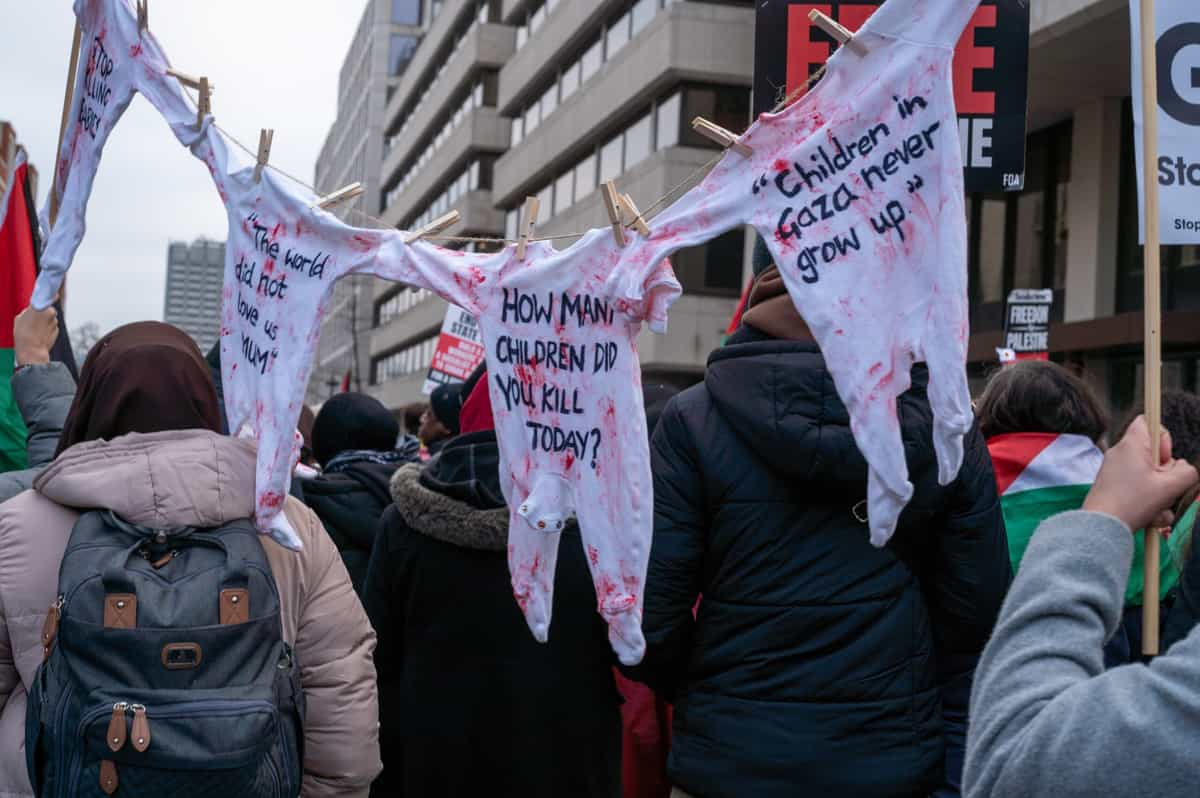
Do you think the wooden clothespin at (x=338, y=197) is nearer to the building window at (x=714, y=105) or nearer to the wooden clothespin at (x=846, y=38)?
the wooden clothespin at (x=846, y=38)

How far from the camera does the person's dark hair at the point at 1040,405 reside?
3320 millimetres

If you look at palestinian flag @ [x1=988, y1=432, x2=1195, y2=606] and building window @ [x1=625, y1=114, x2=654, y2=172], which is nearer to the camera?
palestinian flag @ [x1=988, y1=432, x2=1195, y2=606]

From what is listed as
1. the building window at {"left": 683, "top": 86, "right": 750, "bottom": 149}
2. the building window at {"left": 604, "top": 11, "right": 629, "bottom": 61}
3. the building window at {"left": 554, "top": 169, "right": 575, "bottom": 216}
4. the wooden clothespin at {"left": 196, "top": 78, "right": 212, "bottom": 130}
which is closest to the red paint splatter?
the wooden clothespin at {"left": 196, "top": 78, "right": 212, "bottom": 130}

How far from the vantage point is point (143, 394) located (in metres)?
2.74

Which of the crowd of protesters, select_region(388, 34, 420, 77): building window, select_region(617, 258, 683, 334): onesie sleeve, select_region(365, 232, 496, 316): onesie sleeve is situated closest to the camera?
the crowd of protesters

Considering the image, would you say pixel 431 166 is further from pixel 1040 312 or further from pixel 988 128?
pixel 988 128

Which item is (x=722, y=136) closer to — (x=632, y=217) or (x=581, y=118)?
(x=632, y=217)

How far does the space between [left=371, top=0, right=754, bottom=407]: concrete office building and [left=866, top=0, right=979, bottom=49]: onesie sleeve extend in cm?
2187

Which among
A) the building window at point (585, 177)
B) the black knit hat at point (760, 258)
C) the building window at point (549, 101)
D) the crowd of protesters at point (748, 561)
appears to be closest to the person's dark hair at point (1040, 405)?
the crowd of protesters at point (748, 561)

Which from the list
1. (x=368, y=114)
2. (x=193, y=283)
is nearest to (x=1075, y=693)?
(x=368, y=114)

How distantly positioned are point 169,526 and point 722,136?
1.40m

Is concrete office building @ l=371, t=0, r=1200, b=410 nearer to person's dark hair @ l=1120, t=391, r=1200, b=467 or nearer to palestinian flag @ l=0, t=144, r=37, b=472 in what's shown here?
person's dark hair @ l=1120, t=391, r=1200, b=467

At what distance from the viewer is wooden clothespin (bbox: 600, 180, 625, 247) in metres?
2.61

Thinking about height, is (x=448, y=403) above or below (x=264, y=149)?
below
